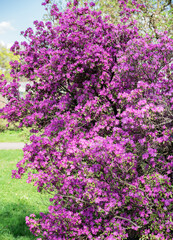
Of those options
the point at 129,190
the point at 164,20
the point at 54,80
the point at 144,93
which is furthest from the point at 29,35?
the point at 164,20

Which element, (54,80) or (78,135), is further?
(54,80)

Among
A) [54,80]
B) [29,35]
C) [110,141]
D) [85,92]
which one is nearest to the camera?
[110,141]

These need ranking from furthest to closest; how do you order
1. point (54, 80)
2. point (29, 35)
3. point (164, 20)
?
point (164, 20) → point (29, 35) → point (54, 80)

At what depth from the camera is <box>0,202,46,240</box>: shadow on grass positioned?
6.46 meters

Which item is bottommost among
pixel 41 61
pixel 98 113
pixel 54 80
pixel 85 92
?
pixel 98 113

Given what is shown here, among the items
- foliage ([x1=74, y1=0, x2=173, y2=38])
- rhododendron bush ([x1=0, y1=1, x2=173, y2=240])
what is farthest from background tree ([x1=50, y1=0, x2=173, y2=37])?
rhododendron bush ([x1=0, y1=1, x2=173, y2=240])

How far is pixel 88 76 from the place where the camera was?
5.46 meters

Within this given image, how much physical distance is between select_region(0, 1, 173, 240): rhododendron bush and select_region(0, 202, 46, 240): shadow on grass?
160 cm

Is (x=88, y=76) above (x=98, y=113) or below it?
above

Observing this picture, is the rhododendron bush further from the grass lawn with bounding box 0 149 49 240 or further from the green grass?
the green grass

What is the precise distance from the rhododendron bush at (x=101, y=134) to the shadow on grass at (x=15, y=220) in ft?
5.26

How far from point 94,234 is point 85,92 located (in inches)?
105

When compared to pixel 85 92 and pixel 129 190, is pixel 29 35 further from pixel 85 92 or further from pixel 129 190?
pixel 129 190

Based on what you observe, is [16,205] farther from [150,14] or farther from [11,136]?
[11,136]
